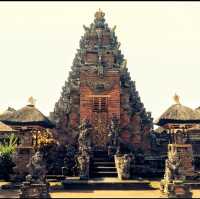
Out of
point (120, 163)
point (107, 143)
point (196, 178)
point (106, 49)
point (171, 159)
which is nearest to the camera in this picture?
point (171, 159)

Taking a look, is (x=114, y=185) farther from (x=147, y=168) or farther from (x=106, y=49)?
(x=106, y=49)

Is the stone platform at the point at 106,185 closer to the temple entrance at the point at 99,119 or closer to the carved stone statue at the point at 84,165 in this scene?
the carved stone statue at the point at 84,165

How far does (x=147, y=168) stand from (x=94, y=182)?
5.88 meters

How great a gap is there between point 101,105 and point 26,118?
6.42 metres

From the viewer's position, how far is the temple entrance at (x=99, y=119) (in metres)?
29.0

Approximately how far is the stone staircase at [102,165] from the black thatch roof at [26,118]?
4.38 m

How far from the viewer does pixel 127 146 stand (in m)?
28.7

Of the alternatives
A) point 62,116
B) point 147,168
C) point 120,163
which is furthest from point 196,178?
point 62,116

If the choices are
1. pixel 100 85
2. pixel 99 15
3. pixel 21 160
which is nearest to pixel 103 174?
pixel 21 160

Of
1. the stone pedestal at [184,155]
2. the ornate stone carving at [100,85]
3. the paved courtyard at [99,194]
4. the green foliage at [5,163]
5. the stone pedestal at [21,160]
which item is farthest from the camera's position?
the ornate stone carving at [100,85]

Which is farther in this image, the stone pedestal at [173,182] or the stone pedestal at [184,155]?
the stone pedestal at [184,155]

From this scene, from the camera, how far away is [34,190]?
1702cm

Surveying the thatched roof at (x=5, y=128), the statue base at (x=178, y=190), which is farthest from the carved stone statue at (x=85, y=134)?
the statue base at (x=178, y=190)

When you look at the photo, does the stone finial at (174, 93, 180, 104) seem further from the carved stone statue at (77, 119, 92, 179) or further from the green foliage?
the green foliage
